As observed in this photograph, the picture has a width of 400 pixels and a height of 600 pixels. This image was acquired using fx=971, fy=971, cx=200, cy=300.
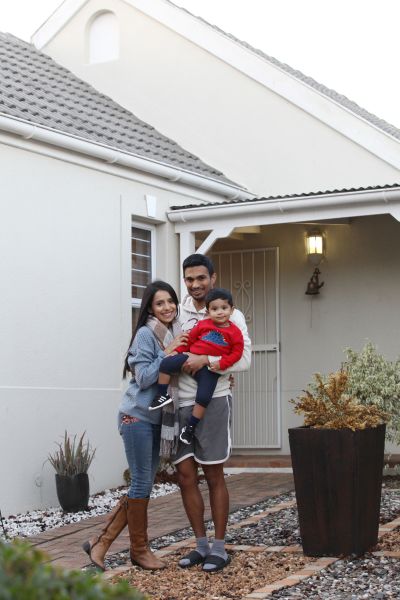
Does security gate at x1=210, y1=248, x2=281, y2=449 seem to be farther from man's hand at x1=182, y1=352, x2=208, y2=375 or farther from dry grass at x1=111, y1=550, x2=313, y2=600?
man's hand at x1=182, y1=352, x2=208, y2=375

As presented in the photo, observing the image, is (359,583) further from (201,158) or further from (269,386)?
(201,158)

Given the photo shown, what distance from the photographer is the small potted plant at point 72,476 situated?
8.15 m

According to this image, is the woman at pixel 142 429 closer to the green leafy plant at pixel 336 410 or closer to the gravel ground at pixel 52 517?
the green leafy plant at pixel 336 410

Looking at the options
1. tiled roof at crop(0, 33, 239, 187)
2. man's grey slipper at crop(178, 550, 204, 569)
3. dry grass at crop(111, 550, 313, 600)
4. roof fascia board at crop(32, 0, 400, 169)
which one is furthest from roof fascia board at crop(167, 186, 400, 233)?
man's grey slipper at crop(178, 550, 204, 569)

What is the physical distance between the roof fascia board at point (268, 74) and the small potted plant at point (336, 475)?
604 cm

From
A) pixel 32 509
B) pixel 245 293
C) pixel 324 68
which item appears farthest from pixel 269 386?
pixel 324 68

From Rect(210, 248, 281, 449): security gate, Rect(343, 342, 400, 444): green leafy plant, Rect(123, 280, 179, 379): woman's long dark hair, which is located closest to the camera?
Rect(123, 280, 179, 379): woman's long dark hair

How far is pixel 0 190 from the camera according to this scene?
8.30m

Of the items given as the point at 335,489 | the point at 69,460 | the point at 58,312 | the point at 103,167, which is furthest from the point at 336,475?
the point at 103,167

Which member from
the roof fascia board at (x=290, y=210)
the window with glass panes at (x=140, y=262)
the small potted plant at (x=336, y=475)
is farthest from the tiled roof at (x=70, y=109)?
the small potted plant at (x=336, y=475)

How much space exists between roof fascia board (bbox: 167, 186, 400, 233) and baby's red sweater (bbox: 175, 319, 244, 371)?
13.5ft

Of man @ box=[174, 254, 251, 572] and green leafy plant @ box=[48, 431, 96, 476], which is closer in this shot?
man @ box=[174, 254, 251, 572]

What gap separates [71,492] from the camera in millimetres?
8141

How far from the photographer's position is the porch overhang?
9.52m
